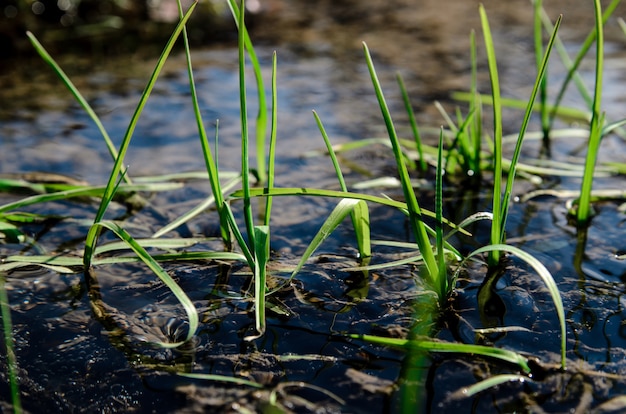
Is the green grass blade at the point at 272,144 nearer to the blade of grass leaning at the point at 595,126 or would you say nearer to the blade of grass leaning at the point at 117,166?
the blade of grass leaning at the point at 117,166

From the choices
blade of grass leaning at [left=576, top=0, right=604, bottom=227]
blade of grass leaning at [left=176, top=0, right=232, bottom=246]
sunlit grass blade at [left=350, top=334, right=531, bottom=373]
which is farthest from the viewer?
blade of grass leaning at [left=576, top=0, right=604, bottom=227]

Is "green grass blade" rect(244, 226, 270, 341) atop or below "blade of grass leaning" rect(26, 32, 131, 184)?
below

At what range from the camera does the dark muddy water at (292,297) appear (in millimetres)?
962

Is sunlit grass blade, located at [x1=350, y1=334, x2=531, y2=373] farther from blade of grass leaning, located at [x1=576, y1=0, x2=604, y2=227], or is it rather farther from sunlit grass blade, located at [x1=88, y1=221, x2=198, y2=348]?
blade of grass leaning, located at [x1=576, y1=0, x2=604, y2=227]

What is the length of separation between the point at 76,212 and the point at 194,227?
0.31 m

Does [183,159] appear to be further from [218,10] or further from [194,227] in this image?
[218,10]

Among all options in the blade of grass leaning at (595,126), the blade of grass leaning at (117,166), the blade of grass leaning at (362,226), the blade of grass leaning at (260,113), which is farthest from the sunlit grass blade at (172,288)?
the blade of grass leaning at (595,126)

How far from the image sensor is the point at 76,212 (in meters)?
1.58

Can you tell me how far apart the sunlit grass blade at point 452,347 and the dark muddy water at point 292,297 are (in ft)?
0.08

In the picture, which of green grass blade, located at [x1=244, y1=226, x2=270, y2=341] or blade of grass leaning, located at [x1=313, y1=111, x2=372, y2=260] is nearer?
green grass blade, located at [x1=244, y1=226, x2=270, y2=341]

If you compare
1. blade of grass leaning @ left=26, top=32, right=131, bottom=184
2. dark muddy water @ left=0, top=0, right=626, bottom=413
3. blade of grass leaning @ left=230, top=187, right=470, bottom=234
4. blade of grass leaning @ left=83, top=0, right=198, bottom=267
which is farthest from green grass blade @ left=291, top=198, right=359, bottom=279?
blade of grass leaning @ left=26, top=32, right=131, bottom=184

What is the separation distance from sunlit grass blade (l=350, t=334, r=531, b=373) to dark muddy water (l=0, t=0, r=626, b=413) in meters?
0.02

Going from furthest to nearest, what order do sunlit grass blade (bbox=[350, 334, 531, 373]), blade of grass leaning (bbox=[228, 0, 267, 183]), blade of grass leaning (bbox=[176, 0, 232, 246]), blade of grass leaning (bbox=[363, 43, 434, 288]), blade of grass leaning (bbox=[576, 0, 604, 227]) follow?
blade of grass leaning (bbox=[228, 0, 267, 183])
blade of grass leaning (bbox=[576, 0, 604, 227])
blade of grass leaning (bbox=[176, 0, 232, 246])
blade of grass leaning (bbox=[363, 43, 434, 288])
sunlit grass blade (bbox=[350, 334, 531, 373])

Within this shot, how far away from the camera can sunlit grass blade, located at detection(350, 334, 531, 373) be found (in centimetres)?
96
